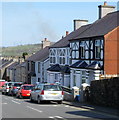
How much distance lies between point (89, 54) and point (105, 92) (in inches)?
551

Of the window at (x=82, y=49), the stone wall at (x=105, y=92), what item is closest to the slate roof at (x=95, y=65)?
the window at (x=82, y=49)

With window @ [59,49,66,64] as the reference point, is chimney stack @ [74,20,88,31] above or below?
above

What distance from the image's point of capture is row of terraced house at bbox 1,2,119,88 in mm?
32312

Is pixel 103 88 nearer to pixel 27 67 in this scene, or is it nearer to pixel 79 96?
pixel 79 96

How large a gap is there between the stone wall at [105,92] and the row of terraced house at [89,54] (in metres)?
8.21

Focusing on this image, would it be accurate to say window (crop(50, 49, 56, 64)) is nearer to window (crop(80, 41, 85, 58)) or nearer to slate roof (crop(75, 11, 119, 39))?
A: slate roof (crop(75, 11, 119, 39))

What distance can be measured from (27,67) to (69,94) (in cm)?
3794

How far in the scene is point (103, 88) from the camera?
71.4 ft

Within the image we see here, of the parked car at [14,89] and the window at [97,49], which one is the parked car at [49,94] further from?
the parked car at [14,89]

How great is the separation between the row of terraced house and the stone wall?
8214 millimetres

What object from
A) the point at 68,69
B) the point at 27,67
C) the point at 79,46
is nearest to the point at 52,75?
the point at 68,69

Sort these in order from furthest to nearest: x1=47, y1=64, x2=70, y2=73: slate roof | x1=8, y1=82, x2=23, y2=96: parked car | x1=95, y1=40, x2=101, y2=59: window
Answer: x1=47, y1=64, x2=70, y2=73: slate roof, x1=8, y1=82, x2=23, y2=96: parked car, x1=95, y1=40, x2=101, y2=59: window

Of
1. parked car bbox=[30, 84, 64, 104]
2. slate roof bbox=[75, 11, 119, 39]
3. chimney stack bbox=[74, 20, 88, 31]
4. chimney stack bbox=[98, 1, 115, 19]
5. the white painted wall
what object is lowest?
parked car bbox=[30, 84, 64, 104]

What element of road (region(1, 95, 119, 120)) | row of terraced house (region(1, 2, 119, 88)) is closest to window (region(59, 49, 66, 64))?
row of terraced house (region(1, 2, 119, 88))
